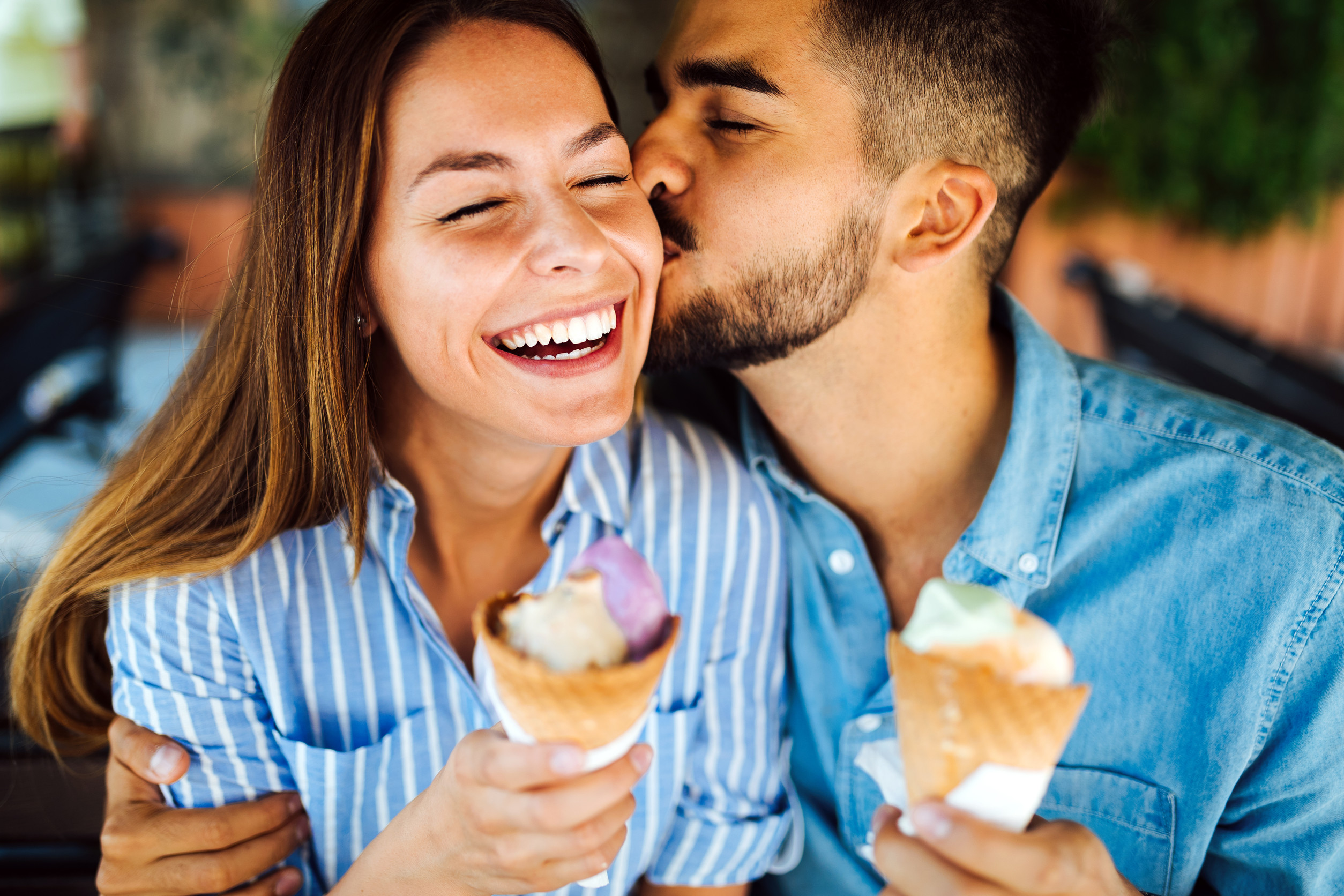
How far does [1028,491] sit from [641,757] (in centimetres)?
89

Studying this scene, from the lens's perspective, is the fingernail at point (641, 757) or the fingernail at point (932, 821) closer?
the fingernail at point (932, 821)

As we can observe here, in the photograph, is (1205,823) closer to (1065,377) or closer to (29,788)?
(1065,377)

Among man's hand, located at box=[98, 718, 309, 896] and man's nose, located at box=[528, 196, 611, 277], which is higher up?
man's nose, located at box=[528, 196, 611, 277]

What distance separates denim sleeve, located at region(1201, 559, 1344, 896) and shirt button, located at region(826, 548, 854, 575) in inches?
27.6

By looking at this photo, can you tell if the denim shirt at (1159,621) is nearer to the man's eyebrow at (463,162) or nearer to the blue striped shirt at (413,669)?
the blue striped shirt at (413,669)

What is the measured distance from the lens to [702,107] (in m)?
1.72

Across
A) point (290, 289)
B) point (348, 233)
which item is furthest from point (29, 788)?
point (348, 233)

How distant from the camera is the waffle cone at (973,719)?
96 centimetres

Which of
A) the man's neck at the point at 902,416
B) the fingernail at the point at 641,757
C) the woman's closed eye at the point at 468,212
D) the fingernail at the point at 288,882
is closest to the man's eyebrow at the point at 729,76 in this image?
the man's neck at the point at 902,416

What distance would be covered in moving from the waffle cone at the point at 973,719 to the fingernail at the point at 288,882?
1093mm

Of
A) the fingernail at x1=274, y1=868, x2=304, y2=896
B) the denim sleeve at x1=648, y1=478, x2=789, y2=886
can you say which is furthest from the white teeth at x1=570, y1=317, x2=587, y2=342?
the fingernail at x1=274, y1=868, x2=304, y2=896

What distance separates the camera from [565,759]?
98 centimetres

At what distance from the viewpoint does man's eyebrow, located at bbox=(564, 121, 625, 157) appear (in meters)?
1.42

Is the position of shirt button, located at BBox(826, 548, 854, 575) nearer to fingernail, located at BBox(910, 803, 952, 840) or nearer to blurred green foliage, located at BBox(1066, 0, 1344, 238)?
fingernail, located at BBox(910, 803, 952, 840)
